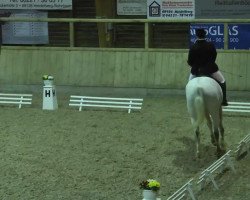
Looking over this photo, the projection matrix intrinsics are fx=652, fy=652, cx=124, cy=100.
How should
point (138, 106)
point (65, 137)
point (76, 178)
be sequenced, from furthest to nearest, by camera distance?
point (138, 106) → point (65, 137) → point (76, 178)

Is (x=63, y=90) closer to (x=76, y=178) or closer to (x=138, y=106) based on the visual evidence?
(x=138, y=106)

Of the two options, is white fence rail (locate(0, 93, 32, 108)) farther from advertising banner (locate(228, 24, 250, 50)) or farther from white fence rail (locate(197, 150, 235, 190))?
white fence rail (locate(197, 150, 235, 190))

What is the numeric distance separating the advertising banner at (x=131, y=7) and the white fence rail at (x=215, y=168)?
30.9 feet

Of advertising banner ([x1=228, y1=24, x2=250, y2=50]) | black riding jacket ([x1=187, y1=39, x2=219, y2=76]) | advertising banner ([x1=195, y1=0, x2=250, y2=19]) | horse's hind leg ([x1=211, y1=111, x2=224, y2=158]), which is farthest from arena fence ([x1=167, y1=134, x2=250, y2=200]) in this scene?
advertising banner ([x1=195, y1=0, x2=250, y2=19])

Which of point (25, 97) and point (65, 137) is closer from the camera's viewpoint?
point (65, 137)

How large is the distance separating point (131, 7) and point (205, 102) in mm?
9004

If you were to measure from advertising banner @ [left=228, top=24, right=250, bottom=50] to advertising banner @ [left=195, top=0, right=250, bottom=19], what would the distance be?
1.05 metres

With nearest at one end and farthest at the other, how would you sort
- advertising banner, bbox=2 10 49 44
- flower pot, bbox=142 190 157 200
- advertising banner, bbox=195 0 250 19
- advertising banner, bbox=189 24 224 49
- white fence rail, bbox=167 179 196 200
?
flower pot, bbox=142 190 157 200 → white fence rail, bbox=167 179 196 200 → advertising banner, bbox=189 24 224 49 → advertising banner, bbox=195 0 250 19 → advertising banner, bbox=2 10 49 44

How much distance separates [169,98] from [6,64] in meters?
4.64

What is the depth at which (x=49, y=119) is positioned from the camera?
13727mm

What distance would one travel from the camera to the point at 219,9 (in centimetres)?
1764

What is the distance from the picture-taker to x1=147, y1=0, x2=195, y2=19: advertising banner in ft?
57.6

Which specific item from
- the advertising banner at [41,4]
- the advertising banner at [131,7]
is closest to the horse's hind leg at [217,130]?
the advertising banner at [131,7]

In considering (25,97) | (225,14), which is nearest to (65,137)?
(25,97)
